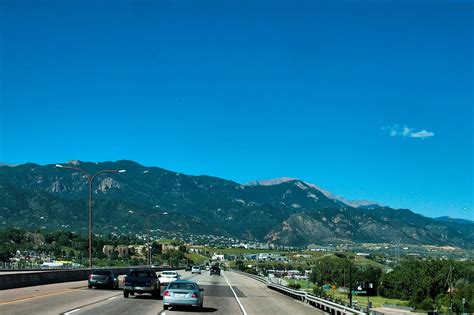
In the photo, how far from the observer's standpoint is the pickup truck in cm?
3522

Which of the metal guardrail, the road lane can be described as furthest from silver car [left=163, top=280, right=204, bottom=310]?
the metal guardrail

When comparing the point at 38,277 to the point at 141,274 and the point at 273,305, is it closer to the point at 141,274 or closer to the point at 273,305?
the point at 141,274

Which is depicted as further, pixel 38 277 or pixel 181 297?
pixel 38 277

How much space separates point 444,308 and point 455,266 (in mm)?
26699

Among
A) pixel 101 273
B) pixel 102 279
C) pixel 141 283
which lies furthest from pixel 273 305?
pixel 101 273

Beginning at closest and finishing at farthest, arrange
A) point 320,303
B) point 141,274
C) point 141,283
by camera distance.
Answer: point 320,303 < point 141,283 < point 141,274

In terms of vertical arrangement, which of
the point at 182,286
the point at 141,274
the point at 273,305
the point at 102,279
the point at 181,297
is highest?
the point at 141,274

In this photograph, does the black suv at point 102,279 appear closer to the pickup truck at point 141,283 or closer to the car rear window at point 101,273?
the car rear window at point 101,273

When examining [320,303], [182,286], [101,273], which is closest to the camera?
[182,286]

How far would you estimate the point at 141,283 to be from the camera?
35.6 meters

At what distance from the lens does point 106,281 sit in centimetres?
4534

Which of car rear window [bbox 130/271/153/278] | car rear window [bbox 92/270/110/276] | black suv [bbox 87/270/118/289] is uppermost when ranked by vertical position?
car rear window [bbox 130/271/153/278]

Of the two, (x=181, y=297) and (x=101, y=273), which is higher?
(x=101, y=273)

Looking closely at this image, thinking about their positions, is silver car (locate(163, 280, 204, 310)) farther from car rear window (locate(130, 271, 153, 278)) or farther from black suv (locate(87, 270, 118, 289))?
black suv (locate(87, 270, 118, 289))
